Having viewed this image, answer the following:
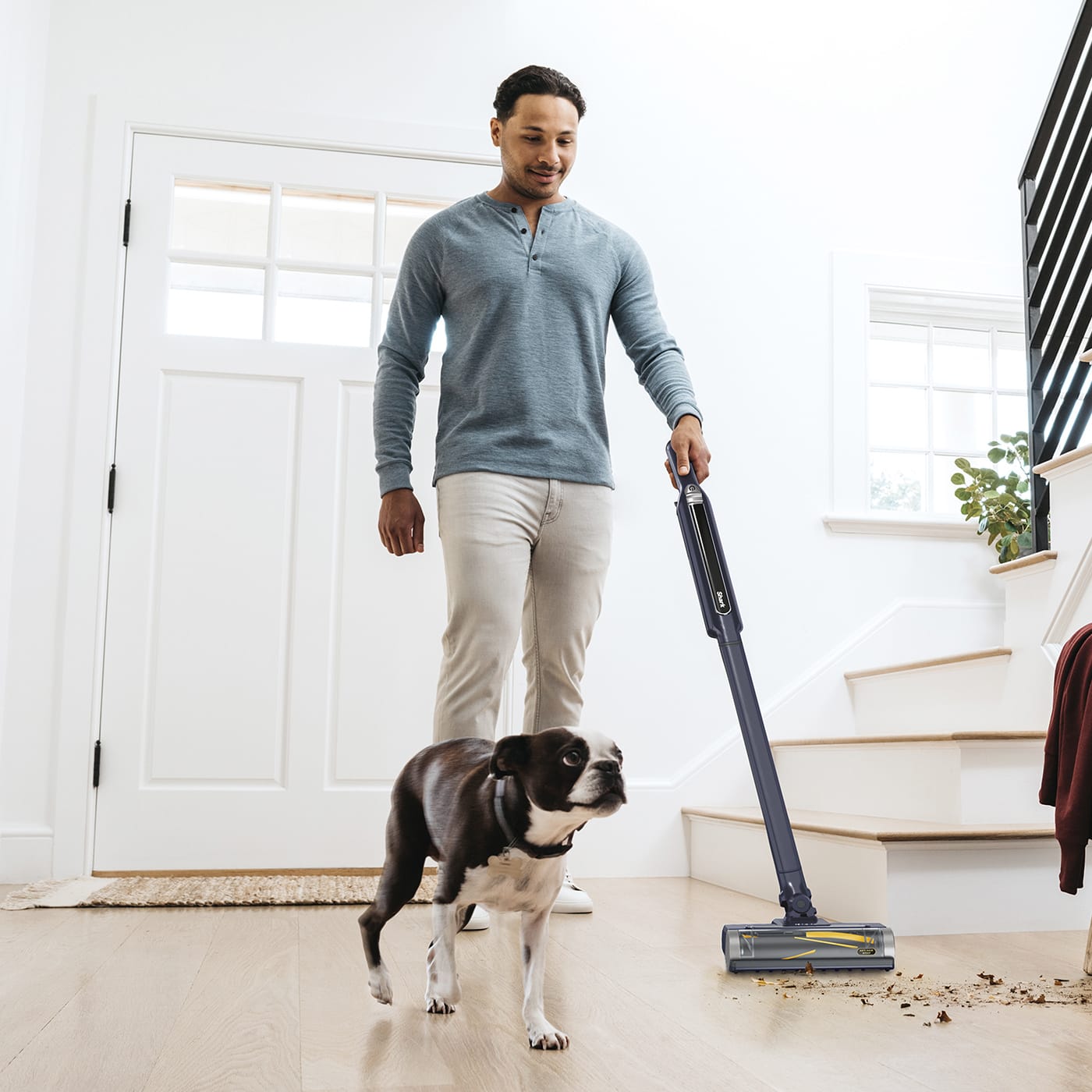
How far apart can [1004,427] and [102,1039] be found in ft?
11.5

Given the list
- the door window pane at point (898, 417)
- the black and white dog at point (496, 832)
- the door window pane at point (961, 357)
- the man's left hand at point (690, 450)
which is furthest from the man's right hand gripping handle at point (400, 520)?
the door window pane at point (961, 357)

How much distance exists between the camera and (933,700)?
9.89 ft

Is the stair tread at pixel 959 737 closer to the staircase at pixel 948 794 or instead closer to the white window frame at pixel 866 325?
the staircase at pixel 948 794

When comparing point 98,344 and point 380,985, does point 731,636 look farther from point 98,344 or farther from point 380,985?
point 98,344

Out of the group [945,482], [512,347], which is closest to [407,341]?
[512,347]

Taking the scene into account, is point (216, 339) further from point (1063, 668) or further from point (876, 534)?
point (1063, 668)

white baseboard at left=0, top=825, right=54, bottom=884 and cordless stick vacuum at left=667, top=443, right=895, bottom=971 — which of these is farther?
white baseboard at left=0, top=825, right=54, bottom=884

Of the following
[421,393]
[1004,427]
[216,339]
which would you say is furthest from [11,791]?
[1004,427]

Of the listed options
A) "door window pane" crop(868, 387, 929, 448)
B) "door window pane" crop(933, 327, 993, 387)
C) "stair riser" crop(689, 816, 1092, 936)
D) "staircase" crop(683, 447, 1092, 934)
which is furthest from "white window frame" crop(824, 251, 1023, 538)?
"stair riser" crop(689, 816, 1092, 936)

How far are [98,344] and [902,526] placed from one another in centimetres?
248

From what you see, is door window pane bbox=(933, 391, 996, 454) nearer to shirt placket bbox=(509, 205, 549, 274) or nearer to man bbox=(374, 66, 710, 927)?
man bbox=(374, 66, 710, 927)

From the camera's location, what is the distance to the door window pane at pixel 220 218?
10.8 feet

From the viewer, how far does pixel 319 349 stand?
3.25 meters

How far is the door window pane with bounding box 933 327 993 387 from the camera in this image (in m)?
3.89
